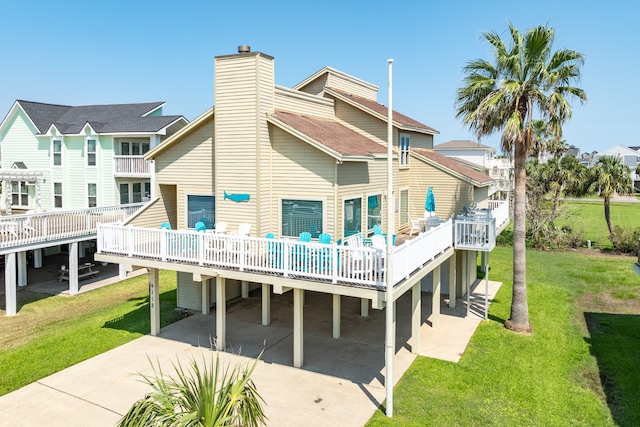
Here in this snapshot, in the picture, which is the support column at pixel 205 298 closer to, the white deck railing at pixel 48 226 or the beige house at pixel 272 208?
the beige house at pixel 272 208

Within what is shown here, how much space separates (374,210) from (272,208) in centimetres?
416

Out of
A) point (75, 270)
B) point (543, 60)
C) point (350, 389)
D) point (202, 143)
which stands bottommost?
point (350, 389)

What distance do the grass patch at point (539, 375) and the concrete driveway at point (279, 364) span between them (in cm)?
76

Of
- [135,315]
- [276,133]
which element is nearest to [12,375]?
[135,315]

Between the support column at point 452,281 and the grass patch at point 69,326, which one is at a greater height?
the support column at point 452,281

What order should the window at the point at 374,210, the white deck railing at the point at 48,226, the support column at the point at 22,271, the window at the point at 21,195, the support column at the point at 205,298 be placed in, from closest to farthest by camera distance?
the window at the point at 374,210 < the support column at the point at 205,298 < the white deck railing at the point at 48,226 < the support column at the point at 22,271 < the window at the point at 21,195

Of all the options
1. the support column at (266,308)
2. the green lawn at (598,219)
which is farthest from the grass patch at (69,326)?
the green lawn at (598,219)

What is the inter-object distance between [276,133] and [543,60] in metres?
9.62

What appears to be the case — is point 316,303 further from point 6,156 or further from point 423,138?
point 6,156

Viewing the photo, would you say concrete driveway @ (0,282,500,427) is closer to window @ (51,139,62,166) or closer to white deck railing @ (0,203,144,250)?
white deck railing @ (0,203,144,250)

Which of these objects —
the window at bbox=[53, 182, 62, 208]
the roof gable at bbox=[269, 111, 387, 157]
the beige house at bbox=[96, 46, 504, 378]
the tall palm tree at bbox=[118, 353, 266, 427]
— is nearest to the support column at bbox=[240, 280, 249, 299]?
the beige house at bbox=[96, 46, 504, 378]

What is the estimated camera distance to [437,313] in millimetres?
18125

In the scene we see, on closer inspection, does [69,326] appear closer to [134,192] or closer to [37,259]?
[37,259]

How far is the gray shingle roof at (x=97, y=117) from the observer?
91.5ft
